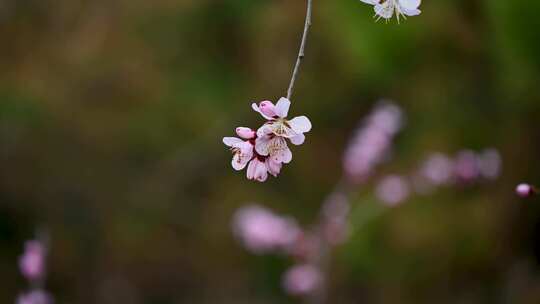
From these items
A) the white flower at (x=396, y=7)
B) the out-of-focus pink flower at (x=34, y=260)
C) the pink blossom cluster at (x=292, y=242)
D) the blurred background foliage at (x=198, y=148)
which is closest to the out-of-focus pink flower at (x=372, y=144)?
the pink blossom cluster at (x=292, y=242)

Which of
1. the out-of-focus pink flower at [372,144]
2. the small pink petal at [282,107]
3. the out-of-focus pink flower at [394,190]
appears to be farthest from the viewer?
the out-of-focus pink flower at [394,190]

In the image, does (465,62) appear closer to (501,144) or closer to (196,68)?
(501,144)

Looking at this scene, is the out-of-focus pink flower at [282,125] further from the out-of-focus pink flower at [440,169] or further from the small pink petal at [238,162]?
the out-of-focus pink flower at [440,169]

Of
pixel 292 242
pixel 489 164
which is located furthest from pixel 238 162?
pixel 292 242

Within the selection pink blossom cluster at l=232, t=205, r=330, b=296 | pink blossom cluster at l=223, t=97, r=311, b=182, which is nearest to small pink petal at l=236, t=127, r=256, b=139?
pink blossom cluster at l=223, t=97, r=311, b=182

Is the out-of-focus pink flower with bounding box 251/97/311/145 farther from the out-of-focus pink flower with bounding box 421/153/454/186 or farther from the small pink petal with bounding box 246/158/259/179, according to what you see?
the out-of-focus pink flower with bounding box 421/153/454/186

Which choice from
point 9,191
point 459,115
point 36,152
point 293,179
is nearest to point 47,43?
point 36,152

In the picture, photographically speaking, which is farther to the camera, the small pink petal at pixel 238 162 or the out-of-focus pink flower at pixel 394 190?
the out-of-focus pink flower at pixel 394 190

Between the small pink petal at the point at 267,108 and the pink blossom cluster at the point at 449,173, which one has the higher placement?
the pink blossom cluster at the point at 449,173

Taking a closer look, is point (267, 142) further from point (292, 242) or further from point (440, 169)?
point (292, 242)
